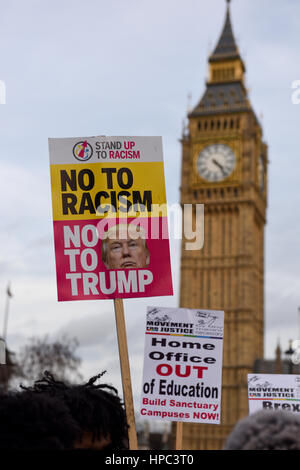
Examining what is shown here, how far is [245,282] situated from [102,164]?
178 feet

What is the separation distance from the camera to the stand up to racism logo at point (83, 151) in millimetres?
6203

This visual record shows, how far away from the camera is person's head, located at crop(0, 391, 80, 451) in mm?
3088

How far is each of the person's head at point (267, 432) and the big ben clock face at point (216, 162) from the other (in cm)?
5784

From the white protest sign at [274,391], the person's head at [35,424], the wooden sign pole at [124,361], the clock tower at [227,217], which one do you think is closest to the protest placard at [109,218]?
the wooden sign pole at [124,361]

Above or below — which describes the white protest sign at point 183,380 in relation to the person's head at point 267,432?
above

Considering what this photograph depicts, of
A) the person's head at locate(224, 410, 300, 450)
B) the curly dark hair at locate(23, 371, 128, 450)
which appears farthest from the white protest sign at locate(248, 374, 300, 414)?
the person's head at locate(224, 410, 300, 450)

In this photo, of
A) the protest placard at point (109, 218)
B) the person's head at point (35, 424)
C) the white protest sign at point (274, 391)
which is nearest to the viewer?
the person's head at point (35, 424)

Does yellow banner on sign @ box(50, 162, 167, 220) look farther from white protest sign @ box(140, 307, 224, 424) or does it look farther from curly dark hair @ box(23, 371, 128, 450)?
curly dark hair @ box(23, 371, 128, 450)

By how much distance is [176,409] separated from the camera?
21.3 feet

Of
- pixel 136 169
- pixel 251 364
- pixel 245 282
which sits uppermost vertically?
pixel 245 282

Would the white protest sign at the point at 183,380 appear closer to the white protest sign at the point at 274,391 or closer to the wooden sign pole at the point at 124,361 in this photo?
the wooden sign pole at the point at 124,361

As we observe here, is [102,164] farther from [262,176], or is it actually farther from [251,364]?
[262,176]
